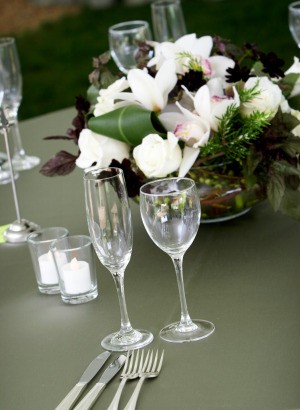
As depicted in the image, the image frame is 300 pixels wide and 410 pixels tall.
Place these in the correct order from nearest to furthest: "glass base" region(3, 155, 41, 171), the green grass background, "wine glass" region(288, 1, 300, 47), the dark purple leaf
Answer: the dark purple leaf
"glass base" region(3, 155, 41, 171)
"wine glass" region(288, 1, 300, 47)
the green grass background

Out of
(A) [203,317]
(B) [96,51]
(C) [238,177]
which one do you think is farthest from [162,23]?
(B) [96,51]

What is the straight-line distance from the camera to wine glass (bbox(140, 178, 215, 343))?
1338 mm

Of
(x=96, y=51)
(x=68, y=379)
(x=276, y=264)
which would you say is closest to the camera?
(x=68, y=379)

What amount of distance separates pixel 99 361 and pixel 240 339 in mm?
190

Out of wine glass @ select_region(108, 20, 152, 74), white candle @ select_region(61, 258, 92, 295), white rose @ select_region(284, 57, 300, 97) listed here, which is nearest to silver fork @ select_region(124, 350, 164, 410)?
white candle @ select_region(61, 258, 92, 295)

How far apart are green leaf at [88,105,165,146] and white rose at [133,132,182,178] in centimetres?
4

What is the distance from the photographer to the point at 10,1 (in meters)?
9.30

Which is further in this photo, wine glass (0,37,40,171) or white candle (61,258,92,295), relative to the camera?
wine glass (0,37,40,171)

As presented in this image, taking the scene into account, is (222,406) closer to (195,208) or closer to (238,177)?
(195,208)

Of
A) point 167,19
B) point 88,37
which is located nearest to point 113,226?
point 167,19

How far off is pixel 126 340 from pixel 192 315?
0.39 feet

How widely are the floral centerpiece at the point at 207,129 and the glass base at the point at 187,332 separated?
291mm

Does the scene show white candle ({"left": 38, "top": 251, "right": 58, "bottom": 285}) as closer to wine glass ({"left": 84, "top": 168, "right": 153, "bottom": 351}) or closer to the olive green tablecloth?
the olive green tablecloth

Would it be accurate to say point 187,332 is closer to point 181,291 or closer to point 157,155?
point 181,291
